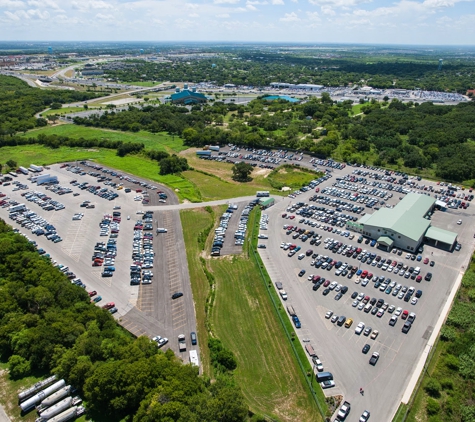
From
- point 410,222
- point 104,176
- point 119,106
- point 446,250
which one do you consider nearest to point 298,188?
point 410,222

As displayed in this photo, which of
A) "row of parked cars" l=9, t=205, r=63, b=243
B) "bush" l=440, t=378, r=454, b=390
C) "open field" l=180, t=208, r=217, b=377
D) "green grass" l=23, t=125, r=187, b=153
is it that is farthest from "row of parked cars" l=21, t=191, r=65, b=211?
"bush" l=440, t=378, r=454, b=390

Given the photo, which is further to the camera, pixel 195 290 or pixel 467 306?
pixel 195 290

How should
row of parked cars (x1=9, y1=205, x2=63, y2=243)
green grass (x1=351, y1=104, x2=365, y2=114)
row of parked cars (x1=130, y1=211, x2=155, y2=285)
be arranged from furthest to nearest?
green grass (x1=351, y1=104, x2=365, y2=114), row of parked cars (x1=9, y1=205, x2=63, y2=243), row of parked cars (x1=130, y1=211, x2=155, y2=285)

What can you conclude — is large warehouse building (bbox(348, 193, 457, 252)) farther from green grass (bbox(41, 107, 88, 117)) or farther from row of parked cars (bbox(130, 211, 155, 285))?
green grass (bbox(41, 107, 88, 117))

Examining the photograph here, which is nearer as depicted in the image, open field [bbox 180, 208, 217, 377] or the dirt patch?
open field [bbox 180, 208, 217, 377]

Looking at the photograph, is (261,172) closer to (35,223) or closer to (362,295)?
(362,295)

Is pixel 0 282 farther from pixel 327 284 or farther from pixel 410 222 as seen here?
pixel 410 222

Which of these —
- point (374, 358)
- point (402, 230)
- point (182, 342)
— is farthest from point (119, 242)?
point (402, 230)
